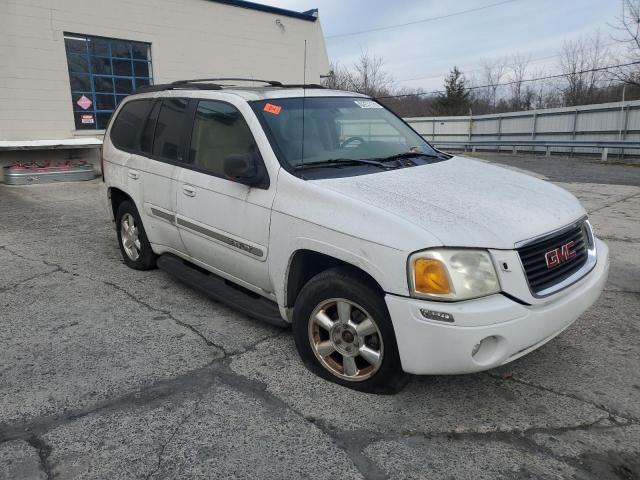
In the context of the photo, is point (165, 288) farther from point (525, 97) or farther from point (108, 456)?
point (525, 97)

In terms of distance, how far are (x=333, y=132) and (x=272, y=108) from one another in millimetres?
500

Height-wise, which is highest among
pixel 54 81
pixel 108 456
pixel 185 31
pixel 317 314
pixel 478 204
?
pixel 185 31

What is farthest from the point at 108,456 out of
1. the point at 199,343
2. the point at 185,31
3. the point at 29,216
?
the point at 185,31

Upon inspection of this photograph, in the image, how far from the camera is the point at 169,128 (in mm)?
4547

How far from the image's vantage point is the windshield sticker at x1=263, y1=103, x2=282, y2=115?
12.4ft

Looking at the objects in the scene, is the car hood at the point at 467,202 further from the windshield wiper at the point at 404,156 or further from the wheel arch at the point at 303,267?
the wheel arch at the point at 303,267

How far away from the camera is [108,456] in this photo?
2.54 metres

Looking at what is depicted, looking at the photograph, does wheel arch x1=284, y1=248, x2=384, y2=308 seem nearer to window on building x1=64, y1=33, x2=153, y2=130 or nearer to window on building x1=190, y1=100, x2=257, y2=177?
window on building x1=190, y1=100, x2=257, y2=177

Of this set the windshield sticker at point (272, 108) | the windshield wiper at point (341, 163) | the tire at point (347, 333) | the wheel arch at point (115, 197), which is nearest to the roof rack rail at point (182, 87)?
the windshield sticker at point (272, 108)

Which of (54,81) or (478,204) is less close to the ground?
(54,81)

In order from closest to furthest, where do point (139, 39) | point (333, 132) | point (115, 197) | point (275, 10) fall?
point (333, 132) → point (115, 197) → point (139, 39) → point (275, 10)

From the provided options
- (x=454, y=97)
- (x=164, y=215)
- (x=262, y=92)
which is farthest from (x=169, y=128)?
(x=454, y=97)

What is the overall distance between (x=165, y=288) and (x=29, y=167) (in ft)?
32.6

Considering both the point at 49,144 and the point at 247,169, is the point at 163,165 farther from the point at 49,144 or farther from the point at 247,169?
the point at 49,144
